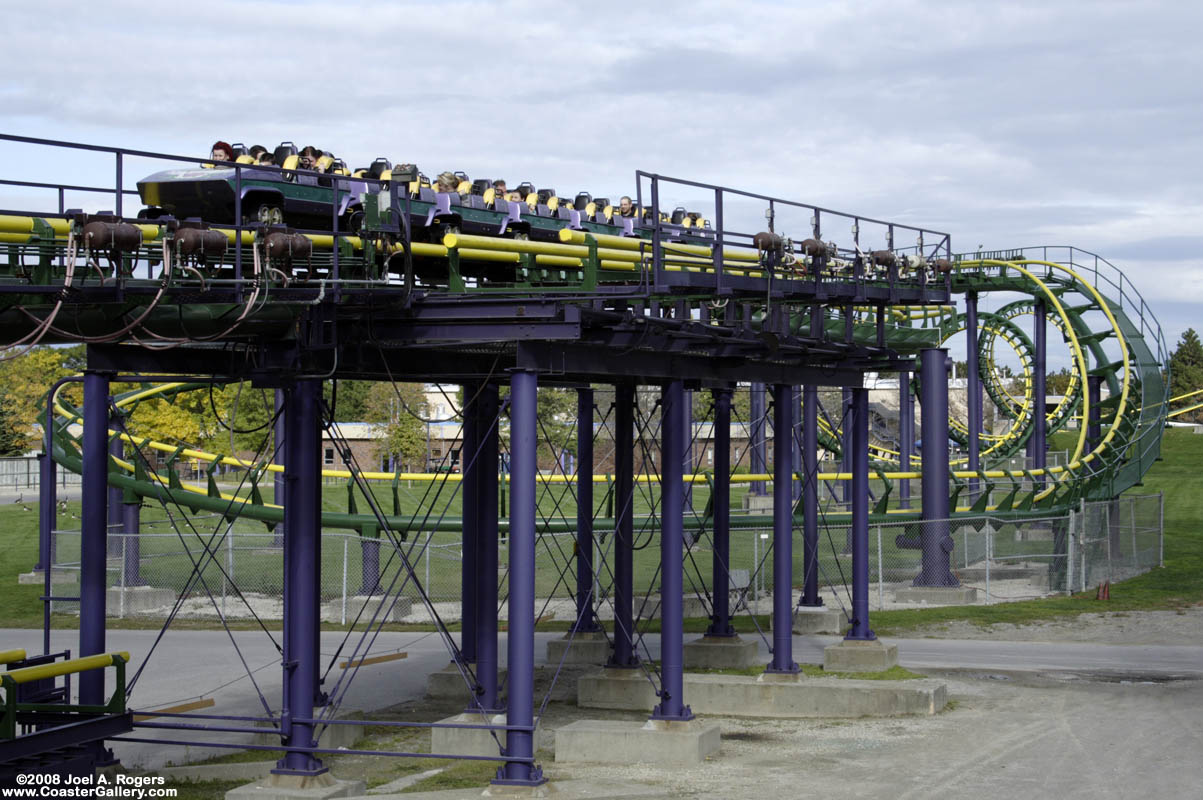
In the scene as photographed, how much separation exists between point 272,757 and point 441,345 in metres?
5.69

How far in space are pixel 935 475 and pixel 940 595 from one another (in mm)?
3541

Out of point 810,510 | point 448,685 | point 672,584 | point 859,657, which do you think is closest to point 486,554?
point 672,584

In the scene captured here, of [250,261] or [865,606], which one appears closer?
[250,261]

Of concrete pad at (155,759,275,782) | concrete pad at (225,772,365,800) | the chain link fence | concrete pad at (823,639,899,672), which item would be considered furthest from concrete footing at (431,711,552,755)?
the chain link fence

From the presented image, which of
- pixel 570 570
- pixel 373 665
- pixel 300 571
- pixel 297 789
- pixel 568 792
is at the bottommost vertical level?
pixel 373 665

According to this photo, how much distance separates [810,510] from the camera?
22953mm

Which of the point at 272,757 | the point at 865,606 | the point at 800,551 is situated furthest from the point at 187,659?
the point at 800,551

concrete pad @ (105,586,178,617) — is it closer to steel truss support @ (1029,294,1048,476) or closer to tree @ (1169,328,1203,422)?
steel truss support @ (1029,294,1048,476)

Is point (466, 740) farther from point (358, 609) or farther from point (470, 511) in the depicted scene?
point (358, 609)

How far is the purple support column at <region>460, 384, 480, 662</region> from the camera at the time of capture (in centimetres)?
1739

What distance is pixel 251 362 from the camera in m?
15.5

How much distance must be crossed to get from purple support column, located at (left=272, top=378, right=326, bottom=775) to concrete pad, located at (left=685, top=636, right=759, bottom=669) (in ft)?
30.6

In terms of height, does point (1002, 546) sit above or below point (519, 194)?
below

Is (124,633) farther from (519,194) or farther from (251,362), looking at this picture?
(251,362)
